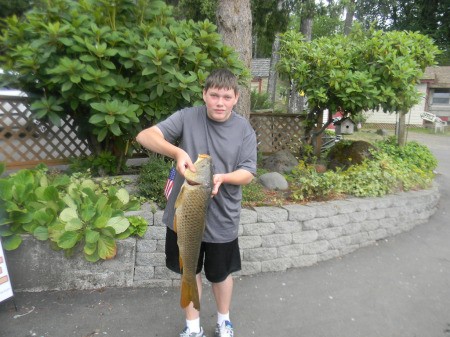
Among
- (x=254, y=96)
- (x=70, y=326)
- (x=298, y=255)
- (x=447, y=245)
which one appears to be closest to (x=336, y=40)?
(x=447, y=245)

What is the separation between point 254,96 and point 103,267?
12.5 m

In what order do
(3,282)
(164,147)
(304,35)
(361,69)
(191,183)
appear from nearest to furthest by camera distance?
(191,183)
(164,147)
(3,282)
(361,69)
(304,35)

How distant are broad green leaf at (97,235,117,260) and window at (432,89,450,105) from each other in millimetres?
29609

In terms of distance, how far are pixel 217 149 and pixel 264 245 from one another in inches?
76.7

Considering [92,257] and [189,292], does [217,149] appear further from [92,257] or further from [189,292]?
[92,257]

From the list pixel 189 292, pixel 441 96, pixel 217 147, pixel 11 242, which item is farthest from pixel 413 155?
pixel 441 96

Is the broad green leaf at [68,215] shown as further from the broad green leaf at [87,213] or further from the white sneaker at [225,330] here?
the white sneaker at [225,330]

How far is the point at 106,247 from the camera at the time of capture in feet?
11.1

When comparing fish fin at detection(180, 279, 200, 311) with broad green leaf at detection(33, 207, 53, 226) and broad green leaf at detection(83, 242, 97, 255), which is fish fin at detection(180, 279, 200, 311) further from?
broad green leaf at detection(33, 207, 53, 226)

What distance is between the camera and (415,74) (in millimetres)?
6117

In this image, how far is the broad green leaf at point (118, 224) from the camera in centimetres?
340

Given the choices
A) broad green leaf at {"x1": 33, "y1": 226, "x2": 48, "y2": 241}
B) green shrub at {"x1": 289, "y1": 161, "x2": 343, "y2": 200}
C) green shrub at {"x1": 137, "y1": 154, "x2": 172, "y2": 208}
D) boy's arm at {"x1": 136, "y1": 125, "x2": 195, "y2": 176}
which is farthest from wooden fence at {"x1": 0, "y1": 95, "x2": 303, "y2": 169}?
boy's arm at {"x1": 136, "y1": 125, "x2": 195, "y2": 176}

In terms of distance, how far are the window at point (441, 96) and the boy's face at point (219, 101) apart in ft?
97.5

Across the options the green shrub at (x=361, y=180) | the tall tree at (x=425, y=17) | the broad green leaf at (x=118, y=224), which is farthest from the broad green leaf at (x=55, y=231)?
Result: the tall tree at (x=425, y=17)
